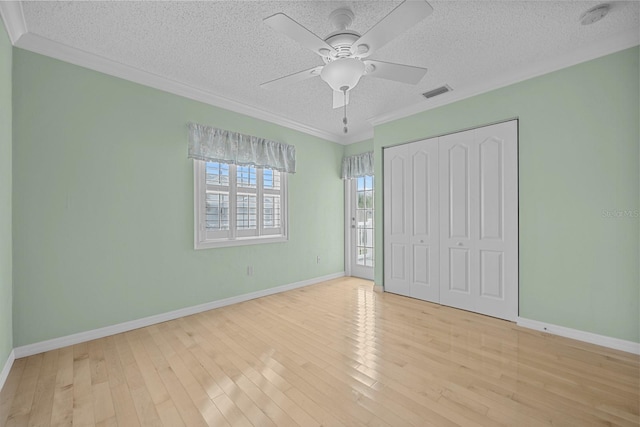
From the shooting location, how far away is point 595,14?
2.03 metres

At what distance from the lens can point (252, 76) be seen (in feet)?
9.68

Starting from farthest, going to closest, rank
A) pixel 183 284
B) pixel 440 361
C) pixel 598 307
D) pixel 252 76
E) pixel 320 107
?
pixel 320 107 → pixel 183 284 → pixel 252 76 → pixel 598 307 → pixel 440 361

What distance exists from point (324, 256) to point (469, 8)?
12.7 feet

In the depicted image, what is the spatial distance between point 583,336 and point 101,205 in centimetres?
474

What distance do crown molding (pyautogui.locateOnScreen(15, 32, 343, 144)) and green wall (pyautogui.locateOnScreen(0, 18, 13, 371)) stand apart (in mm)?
217

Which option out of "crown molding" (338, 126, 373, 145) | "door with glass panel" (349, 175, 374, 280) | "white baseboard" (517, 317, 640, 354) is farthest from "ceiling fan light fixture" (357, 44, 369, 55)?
"door with glass panel" (349, 175, 374, 280)

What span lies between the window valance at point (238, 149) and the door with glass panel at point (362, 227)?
1.49 metres

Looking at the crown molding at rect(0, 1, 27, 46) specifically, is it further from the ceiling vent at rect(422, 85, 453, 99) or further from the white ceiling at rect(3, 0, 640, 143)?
the ceiling vent at rect(422, 85, 453, 99)

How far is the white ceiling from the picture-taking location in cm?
200

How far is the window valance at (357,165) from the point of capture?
191 inches

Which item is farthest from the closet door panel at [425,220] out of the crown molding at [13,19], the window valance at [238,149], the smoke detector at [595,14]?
the crown molding at [13,19]

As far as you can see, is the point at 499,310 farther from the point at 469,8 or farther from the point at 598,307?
the point at 469,8

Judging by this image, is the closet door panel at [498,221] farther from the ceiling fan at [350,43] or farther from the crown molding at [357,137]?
the crown molding at [357,137]

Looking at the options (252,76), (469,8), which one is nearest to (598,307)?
(469,8)
